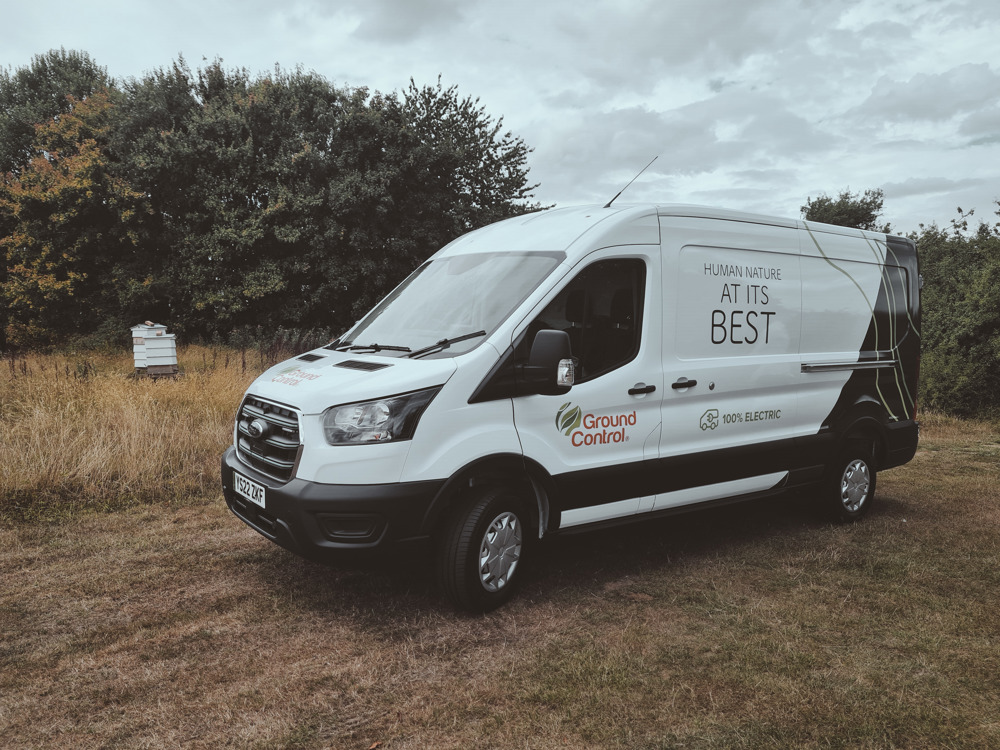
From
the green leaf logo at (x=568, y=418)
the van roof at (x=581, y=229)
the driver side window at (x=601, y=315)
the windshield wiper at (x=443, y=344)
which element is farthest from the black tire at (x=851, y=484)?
the windshield wiper at (x=443, y=344)

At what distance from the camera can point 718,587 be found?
14.7 feet

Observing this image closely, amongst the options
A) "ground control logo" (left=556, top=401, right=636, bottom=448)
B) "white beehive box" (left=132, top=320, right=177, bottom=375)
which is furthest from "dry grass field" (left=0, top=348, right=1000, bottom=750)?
"white beehive box" (left=132, top=320, right=177, bottom=375)

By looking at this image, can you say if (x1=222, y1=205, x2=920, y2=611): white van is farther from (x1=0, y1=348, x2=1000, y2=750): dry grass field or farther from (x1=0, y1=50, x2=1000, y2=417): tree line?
(x1=0, y1=50, x2=1000, y2=417): tree line

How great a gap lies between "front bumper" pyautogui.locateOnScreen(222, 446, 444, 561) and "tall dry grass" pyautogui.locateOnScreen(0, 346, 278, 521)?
318cm

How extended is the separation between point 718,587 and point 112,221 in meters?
22.6

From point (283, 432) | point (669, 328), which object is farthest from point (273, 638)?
point (669, 328)

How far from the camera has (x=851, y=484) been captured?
5930 millimetres

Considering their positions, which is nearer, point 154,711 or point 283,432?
point 154,711

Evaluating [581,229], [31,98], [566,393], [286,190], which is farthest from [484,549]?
[31,98]

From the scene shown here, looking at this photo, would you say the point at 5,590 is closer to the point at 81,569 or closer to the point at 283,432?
the point at 81,569

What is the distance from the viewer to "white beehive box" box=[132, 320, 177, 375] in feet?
35.4

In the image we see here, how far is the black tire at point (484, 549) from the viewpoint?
383 cm

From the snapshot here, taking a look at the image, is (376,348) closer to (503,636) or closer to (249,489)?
(249,489)

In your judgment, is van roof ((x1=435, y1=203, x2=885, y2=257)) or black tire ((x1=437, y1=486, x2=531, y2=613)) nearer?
black tire ((x1=437, y1=486, x2=531, y2=613))
